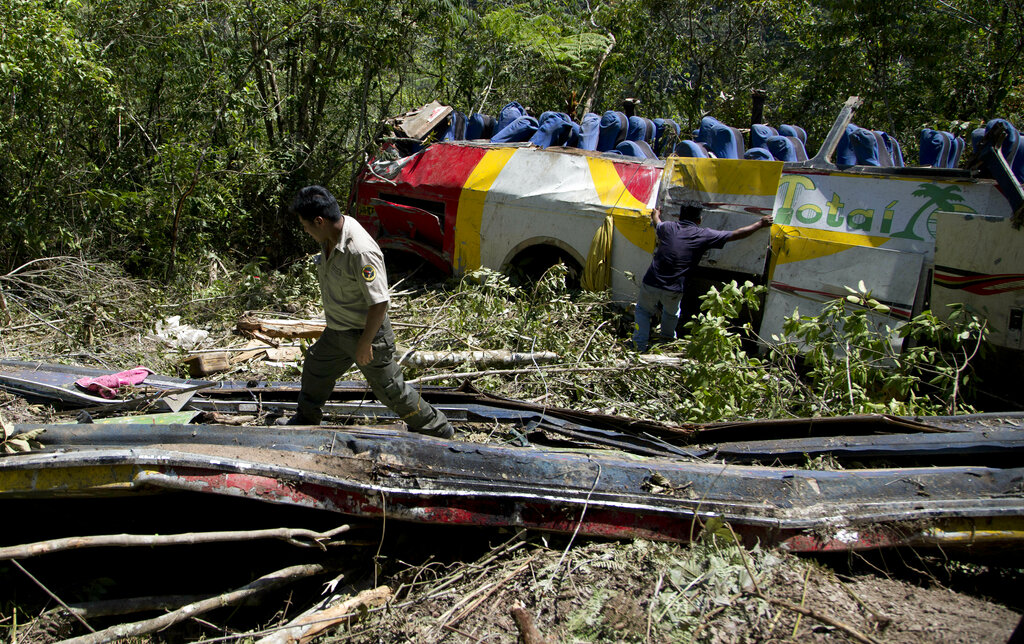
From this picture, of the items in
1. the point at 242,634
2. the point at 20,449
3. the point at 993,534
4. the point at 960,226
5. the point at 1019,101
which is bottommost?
the point at 242,634

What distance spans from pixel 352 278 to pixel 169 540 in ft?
4.90

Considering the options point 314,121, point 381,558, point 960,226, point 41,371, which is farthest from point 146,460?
point 314,121

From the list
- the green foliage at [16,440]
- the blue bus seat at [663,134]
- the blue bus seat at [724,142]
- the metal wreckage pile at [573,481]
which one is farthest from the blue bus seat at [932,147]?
the green foliage at [16,440]

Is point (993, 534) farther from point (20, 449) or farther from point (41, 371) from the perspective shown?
point (41, 371)

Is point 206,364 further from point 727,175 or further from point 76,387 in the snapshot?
point 727,175

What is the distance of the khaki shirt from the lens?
11.3ft

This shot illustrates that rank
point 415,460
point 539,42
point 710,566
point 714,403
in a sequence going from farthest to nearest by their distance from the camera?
point 539,42 < point 714,403 < point 415,460 < point 710,566

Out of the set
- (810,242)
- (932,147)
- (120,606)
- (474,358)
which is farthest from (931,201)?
(120,606)

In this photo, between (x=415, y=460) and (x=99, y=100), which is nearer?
(x=415, y=460)

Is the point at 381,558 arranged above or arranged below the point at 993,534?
below

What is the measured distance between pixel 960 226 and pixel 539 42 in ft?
24.8

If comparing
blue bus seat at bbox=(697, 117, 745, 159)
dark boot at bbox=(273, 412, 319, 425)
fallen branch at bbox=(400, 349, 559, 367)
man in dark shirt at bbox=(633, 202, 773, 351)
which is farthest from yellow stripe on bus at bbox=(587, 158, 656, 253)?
dark boot at bbox=(273, 412, 319, 425)

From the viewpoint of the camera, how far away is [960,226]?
3896 mm

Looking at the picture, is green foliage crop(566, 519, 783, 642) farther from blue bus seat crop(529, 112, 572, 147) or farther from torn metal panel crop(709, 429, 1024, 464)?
blue bus seat crop(529, 112, 572, 147)
